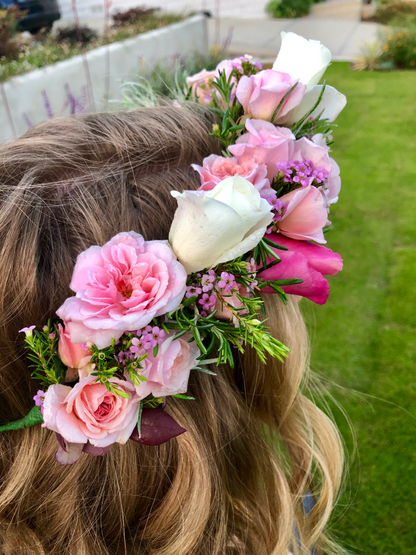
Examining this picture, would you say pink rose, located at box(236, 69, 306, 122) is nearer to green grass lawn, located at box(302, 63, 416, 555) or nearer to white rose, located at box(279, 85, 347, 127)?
white rose, located at box(279, 85, 347, 127)

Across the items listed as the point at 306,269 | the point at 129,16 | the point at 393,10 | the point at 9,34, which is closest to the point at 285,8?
the point at 393,10

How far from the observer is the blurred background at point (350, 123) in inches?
75.5

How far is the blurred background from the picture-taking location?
1.92m

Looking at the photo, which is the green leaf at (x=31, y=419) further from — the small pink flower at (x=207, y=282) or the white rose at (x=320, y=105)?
the white rose at (x=320, y=105)

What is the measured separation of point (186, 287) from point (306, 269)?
8.3 inches

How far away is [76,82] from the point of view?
4207 mm

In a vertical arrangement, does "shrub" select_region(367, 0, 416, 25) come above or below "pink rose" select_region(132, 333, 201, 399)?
below

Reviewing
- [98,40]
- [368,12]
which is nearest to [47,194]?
[98,40]

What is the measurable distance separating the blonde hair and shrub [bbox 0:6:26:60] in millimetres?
4333

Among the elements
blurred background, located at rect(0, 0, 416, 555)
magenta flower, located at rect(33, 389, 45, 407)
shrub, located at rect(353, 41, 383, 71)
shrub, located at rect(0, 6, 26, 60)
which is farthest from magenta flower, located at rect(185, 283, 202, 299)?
shrub, located at rect(353, 41, 383, 71)

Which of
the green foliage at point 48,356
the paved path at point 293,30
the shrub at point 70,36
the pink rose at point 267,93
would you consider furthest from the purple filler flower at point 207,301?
the paved path at point 293,30

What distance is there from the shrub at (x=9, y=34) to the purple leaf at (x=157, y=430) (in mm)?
4798

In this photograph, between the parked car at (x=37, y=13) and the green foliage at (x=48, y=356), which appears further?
the parked car at (x=37, y=13)

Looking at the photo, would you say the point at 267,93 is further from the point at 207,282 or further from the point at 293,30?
the point at 293,30
